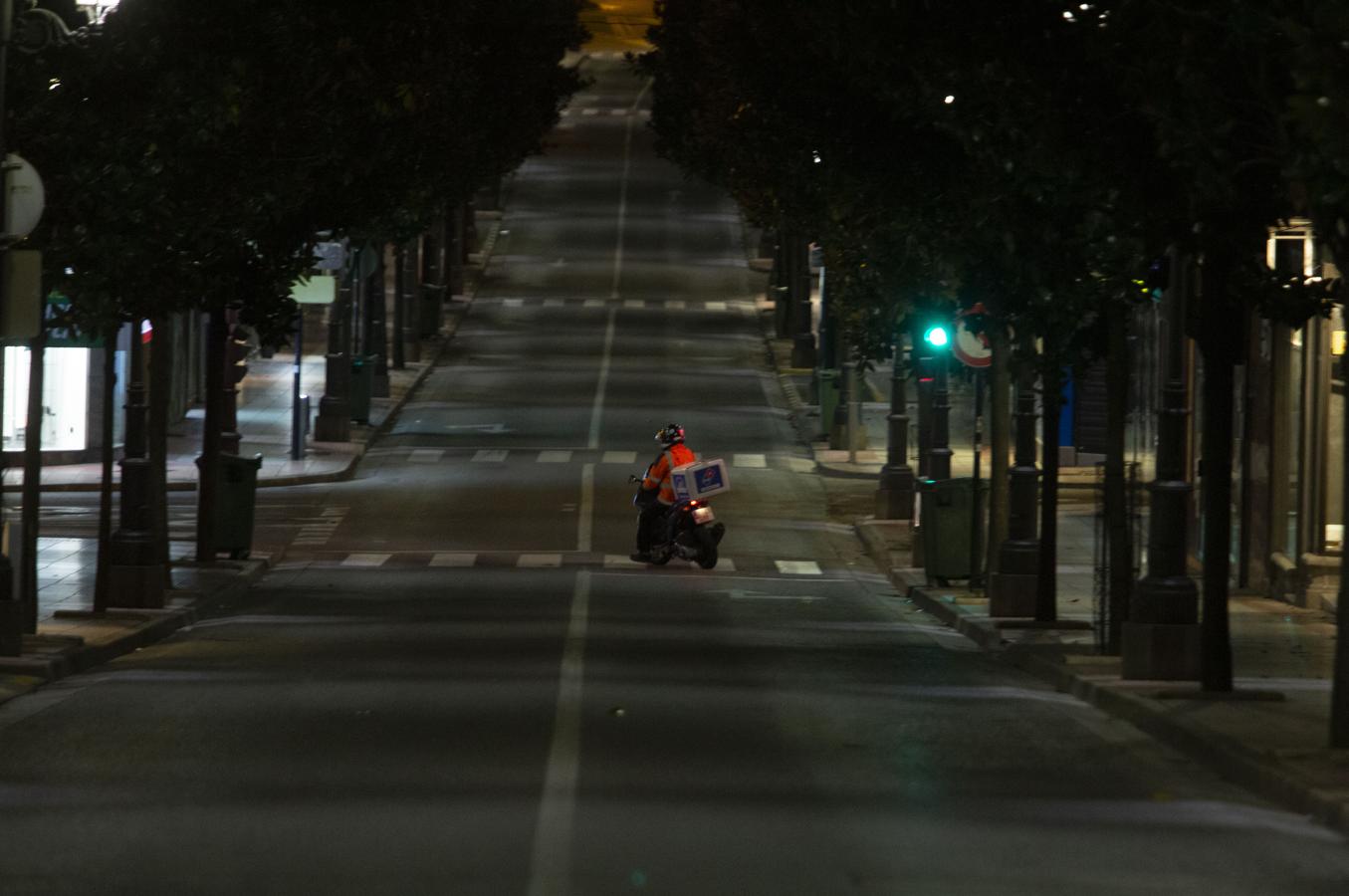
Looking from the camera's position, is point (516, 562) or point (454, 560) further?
point (454, 560)

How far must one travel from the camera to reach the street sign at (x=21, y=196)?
54.8 ft

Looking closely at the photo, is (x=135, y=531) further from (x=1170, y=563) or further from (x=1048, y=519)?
(x=1170, y=563)

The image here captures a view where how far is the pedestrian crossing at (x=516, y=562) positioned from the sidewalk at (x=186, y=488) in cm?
136

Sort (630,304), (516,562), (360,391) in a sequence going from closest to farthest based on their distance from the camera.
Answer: (516,562) < (360,391) < (630,304)

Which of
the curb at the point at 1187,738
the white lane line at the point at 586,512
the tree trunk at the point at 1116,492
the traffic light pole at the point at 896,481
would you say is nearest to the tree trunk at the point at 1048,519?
the curb at the point at 1187,738

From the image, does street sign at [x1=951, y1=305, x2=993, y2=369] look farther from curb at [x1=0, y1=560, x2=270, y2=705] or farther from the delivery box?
curb at [x1=0, y1=560, x2=270, y2=705]

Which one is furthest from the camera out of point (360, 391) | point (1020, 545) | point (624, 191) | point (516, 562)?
point (624, 191)

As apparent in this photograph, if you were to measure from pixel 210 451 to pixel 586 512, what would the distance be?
8405 millimetres

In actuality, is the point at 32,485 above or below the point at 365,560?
above

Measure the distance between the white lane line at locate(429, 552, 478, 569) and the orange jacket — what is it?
2238mm

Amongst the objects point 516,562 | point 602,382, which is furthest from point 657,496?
point 602,382

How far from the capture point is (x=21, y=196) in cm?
1670

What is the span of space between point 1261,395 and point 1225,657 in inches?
423

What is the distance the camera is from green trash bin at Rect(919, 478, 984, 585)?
2612cm
